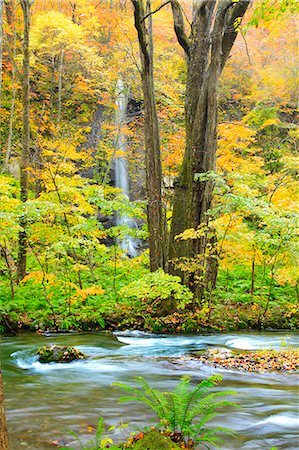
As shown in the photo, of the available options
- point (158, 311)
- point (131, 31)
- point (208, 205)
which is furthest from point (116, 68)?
point (158, 311)

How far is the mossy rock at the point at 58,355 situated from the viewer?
21.9ft

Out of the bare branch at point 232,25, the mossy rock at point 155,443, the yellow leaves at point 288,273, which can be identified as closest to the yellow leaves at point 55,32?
the bare branch at point 232,25

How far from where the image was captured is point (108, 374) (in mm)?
6109

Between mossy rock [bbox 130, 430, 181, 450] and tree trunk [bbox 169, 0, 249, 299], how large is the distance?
6672mm

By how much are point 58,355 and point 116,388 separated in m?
1.65

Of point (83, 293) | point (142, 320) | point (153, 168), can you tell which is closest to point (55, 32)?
point (153, 168)

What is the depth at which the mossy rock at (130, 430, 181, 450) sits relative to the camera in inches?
105

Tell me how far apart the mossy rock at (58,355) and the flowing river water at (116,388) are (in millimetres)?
98

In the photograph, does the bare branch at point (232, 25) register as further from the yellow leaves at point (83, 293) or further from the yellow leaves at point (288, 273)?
the yellow leaves at point (83, 293)

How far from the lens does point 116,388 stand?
17.7 ft

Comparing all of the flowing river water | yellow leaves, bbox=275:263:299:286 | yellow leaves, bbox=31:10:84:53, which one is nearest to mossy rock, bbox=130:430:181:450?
the flowing river water

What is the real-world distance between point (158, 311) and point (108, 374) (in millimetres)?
3867

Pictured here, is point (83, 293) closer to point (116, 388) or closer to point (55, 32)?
point (116, 388)

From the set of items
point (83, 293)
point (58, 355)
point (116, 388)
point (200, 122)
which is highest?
point (200, 122)
